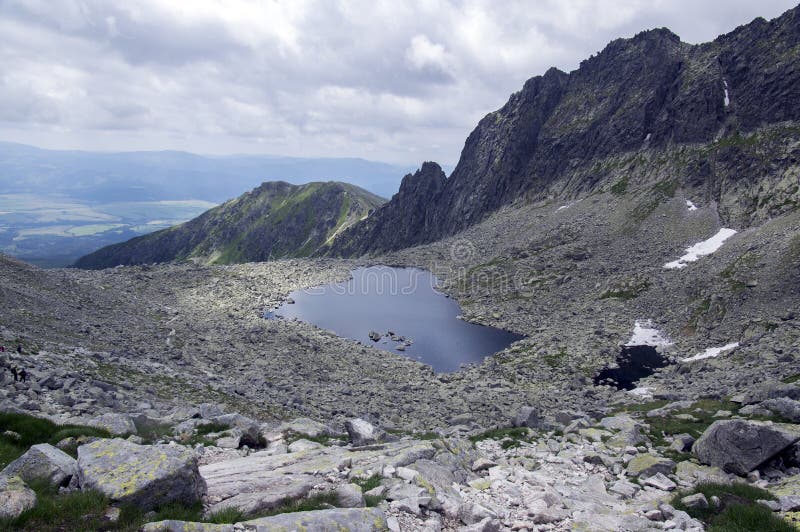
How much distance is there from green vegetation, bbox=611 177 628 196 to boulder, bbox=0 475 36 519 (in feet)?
382

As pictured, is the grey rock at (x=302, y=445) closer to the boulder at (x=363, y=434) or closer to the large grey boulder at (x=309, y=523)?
the boulder at (x=363, y=434)

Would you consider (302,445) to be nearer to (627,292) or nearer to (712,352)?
(712,352)

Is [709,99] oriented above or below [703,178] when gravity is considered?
above

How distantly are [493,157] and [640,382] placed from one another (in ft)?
401

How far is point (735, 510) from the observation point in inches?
484

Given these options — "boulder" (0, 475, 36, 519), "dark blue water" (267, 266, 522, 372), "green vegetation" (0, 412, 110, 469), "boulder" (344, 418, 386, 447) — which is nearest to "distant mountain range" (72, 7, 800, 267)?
"dark blue water" (267, 266, 522, 372)

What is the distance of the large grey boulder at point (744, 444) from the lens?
54.0ft

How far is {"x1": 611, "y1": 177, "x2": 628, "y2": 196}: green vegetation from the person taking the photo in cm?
10939

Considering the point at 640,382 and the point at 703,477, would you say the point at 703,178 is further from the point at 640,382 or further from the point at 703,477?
the point at 703,477

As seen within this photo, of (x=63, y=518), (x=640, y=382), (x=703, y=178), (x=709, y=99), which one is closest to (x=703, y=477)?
(x=63, y=518)

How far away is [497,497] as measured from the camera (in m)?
14.1

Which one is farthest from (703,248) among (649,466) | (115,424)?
(115,424)

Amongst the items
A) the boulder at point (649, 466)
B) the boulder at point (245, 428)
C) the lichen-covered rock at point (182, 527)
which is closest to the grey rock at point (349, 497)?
the lichen-covered rock at point (182, 527)

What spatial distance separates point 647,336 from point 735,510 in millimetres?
50405
